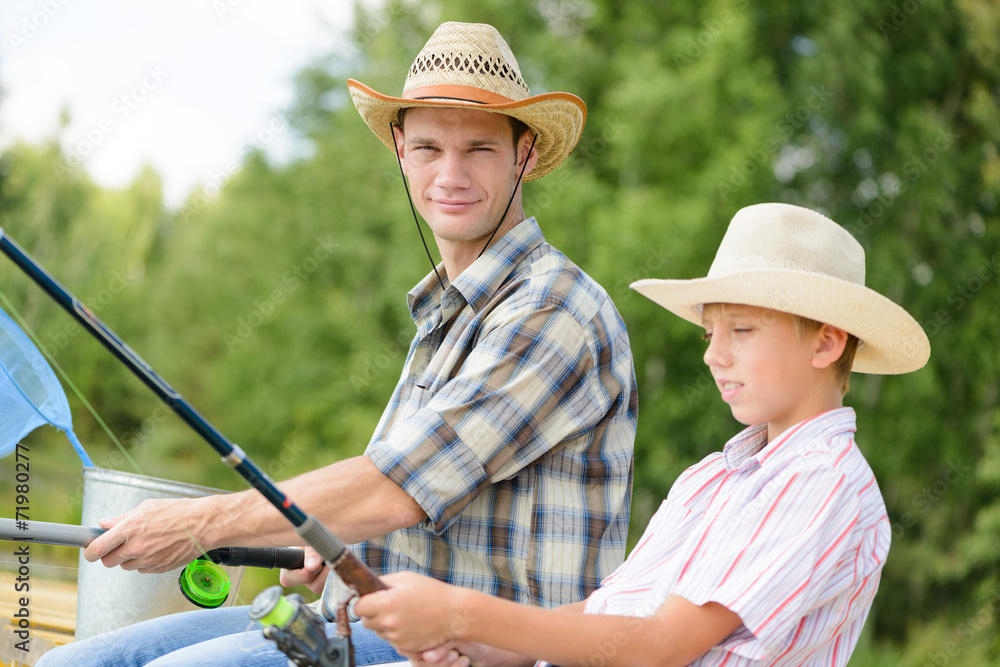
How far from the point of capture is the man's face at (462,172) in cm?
247

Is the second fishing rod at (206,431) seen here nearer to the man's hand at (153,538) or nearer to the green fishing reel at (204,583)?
the man's hand at (153,538)

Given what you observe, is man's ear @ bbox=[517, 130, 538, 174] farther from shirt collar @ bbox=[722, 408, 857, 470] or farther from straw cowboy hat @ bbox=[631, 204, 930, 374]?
shirt collar @ bbox=[722, 408, 857, 470]

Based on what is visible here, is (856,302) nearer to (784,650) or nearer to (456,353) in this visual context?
(784,650)

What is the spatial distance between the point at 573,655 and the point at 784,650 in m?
0.34

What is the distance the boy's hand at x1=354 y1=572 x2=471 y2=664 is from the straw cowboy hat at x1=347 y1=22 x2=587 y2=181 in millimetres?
1297

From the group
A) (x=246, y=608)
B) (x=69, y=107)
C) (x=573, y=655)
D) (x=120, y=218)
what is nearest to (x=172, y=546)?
(x=246, y=608)

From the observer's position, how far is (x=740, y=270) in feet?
5.75

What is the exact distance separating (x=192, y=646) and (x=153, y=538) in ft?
1.11
